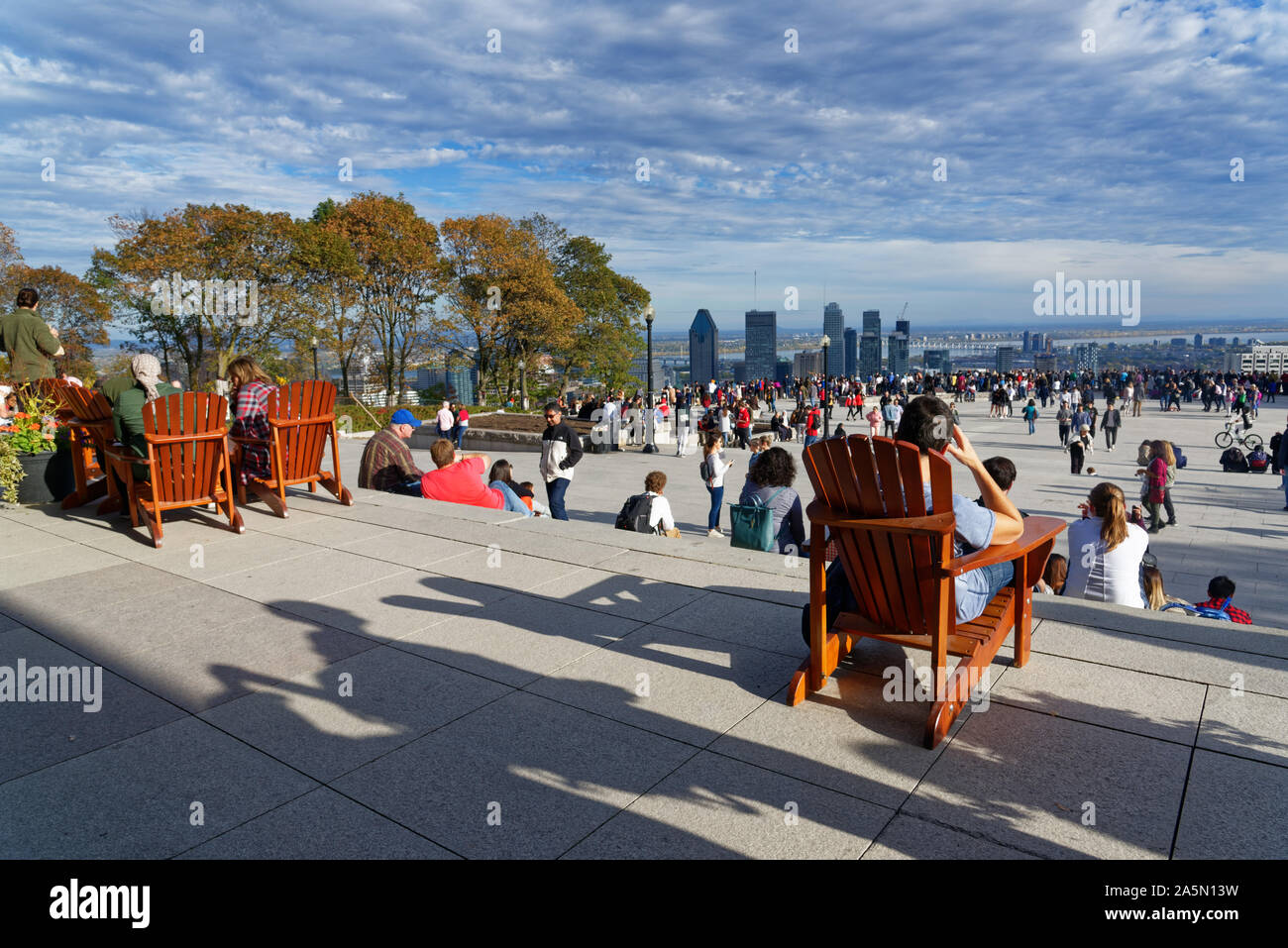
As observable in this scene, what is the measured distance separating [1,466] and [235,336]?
31526mm

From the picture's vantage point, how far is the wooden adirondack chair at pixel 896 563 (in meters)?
3.05

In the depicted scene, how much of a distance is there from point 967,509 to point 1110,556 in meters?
2.63

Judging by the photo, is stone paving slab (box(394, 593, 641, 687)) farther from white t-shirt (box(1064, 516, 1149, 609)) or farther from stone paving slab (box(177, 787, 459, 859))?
white t-shirt (box(1064, 516, 1149, 609))

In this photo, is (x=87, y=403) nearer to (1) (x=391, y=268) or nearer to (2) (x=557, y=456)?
(2) (x=557, y=456)

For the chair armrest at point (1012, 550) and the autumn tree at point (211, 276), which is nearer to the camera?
the chair armrest at point (1012, 550)

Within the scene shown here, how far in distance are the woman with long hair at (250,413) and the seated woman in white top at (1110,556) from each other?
6490 mm

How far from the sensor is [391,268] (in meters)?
38.4

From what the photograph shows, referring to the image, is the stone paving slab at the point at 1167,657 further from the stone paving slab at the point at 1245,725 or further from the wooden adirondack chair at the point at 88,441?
the wooden adirondack chair at the point at 88,441

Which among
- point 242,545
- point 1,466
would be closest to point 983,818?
point 242,545

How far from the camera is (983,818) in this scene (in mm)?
2686

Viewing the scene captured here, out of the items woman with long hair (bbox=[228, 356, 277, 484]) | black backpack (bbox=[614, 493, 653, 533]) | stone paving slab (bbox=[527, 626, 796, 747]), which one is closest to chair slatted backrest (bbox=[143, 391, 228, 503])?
woman with long hair (bbox=[228, 356, 277, 484])

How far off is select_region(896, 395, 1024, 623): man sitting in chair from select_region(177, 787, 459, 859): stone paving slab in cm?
228

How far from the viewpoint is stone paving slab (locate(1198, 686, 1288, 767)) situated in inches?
120

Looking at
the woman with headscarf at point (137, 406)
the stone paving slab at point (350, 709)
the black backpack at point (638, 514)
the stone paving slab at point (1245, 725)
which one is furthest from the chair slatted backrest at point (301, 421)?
the stone paving slab at point (1245, 725)
